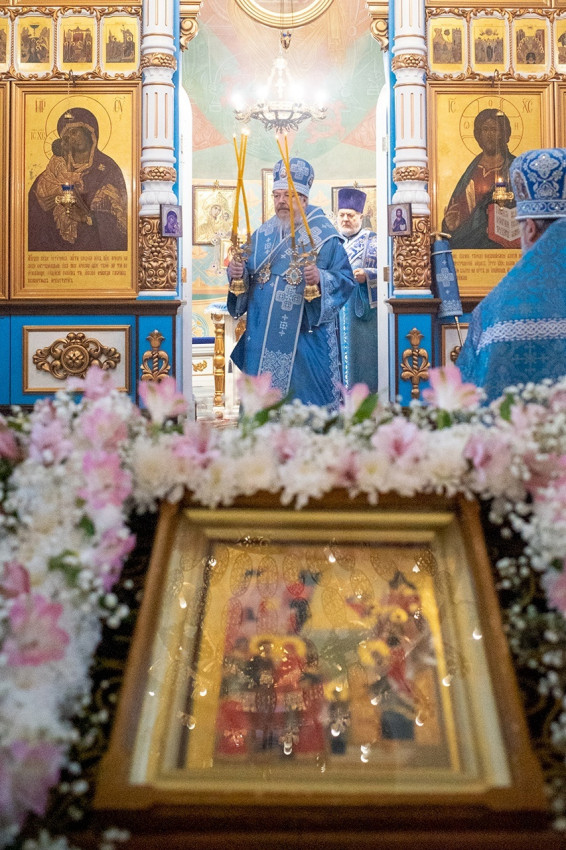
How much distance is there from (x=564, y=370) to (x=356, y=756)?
216 centimetres

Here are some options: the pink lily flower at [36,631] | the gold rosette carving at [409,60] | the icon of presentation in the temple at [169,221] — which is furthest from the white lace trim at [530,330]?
the gold rosette carving at [409,60]

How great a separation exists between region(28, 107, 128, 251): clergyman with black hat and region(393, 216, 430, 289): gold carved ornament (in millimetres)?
2217

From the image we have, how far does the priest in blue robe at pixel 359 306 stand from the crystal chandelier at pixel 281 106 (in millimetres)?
3358

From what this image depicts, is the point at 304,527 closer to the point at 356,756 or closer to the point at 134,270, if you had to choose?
the point at 356,756

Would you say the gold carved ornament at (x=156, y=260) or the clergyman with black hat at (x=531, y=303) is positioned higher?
the gold carved ornament at (x=156, y=260)

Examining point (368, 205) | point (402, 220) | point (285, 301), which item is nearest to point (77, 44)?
point (402, 220)

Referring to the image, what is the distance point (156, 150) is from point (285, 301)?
8.07 feet

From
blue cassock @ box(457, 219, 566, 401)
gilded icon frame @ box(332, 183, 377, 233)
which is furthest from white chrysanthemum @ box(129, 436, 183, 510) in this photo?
gilded icon frame @ box(332, 183, 377, 233)

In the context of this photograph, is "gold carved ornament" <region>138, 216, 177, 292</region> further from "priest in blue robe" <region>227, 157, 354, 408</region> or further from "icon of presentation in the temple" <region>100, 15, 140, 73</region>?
"priest in blue robe" <region>227, 157, 354, 408</region>

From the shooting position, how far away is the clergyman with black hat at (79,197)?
8.09 m

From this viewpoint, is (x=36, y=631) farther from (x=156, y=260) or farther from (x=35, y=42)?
(x=35, y=42)

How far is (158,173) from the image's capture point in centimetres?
801

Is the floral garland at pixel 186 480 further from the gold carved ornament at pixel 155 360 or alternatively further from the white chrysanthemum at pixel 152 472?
the gold carved ornament at pixel 155 360

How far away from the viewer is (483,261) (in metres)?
8.15
